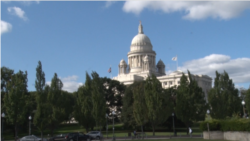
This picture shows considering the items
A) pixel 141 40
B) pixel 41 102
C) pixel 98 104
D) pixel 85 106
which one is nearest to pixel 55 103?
pixel 41 102

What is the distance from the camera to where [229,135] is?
3253cm

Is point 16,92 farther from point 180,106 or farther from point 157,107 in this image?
point 180,106

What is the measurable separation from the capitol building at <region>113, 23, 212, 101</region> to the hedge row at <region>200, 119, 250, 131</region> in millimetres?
94611

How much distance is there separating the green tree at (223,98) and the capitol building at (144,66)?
72311 millimetres

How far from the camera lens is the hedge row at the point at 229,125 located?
97.0ft

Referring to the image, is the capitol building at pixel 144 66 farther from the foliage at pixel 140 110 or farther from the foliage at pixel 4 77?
the foliage at pixel 140 110

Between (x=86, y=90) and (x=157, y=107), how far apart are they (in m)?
13.6

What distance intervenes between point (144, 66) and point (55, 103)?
285 ft

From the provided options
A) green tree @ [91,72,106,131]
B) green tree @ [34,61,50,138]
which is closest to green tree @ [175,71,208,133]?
green tree @ [91,72,106,131]

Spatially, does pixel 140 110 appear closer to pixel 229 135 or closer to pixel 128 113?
pixel 128 113

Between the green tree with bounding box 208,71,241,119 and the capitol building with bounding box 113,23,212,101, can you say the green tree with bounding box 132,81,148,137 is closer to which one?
the green tree with bounding box 208,71,241,119

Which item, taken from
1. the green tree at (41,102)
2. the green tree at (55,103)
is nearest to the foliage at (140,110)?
the green tree at (55,103)

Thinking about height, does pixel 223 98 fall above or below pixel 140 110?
above

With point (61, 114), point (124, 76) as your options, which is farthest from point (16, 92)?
point (124, 76)
